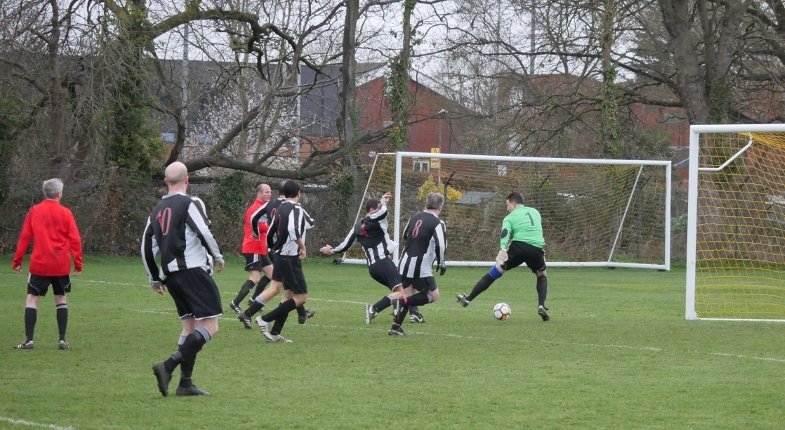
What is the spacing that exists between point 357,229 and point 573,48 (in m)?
19.0

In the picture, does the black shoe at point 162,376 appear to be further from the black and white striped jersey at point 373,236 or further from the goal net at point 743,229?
the goal net at point 743,229

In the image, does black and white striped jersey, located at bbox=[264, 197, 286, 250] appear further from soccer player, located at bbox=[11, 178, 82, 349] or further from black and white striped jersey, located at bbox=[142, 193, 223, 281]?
black and white striped jersey, located at bbox=[142, 193, 223, 281]

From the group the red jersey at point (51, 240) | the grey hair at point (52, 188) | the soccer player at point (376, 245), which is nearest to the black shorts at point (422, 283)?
the soccer player at point (376, 245)

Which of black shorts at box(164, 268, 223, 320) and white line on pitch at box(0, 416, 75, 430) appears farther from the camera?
black shorts at box(164, 268, 223, 320)

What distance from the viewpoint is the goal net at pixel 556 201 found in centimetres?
2550

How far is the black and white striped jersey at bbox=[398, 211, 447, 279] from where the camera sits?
41.7ft

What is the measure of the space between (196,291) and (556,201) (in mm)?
19134

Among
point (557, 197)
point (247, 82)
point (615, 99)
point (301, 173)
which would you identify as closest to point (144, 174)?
point (301, 173)

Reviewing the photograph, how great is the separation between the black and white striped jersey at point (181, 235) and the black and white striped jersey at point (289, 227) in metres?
3.57

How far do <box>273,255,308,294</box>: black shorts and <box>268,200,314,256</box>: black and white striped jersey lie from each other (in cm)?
7

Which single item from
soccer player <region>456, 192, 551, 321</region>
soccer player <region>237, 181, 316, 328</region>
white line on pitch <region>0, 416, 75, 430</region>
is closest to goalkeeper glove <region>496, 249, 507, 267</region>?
soccer player <region>456, 192, 551, 321</region>

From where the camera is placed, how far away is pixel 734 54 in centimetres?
2864

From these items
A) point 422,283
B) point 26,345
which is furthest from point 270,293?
point 26,345

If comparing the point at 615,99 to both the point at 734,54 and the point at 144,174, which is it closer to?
the point at 734,54
